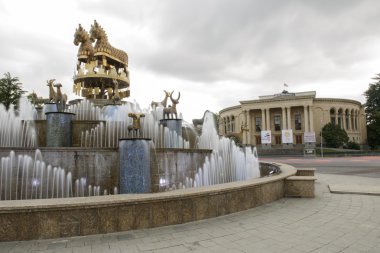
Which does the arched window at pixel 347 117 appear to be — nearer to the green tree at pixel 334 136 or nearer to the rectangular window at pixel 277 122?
the green tree at pixel 334 136

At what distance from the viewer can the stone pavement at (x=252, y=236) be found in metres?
4.80

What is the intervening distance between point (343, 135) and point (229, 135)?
2376 inches

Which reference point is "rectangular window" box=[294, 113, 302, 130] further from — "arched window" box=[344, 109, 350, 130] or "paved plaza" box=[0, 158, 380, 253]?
"paved plaza" box=[0, 158, 380, 253]

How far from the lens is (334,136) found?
6894cm

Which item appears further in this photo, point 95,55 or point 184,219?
point 95,55

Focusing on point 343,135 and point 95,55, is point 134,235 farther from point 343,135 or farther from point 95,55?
point 343,135

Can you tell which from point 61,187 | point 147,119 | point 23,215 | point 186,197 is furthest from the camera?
point 147,119

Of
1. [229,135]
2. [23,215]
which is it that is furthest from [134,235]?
[229,135]

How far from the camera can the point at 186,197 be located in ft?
20.5

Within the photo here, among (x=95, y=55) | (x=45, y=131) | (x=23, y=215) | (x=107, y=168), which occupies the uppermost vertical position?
(x=95, y=55)

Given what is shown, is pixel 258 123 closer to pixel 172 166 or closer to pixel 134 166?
pixel 172 166

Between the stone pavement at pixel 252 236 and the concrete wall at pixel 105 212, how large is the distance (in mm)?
156

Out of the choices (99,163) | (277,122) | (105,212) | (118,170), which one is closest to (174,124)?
(118,170)

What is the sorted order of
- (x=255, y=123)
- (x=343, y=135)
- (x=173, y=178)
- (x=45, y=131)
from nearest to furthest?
(x=173, y=178)
(x=45, y=131)
(x=343, y=135)
(x=255, y=123)
